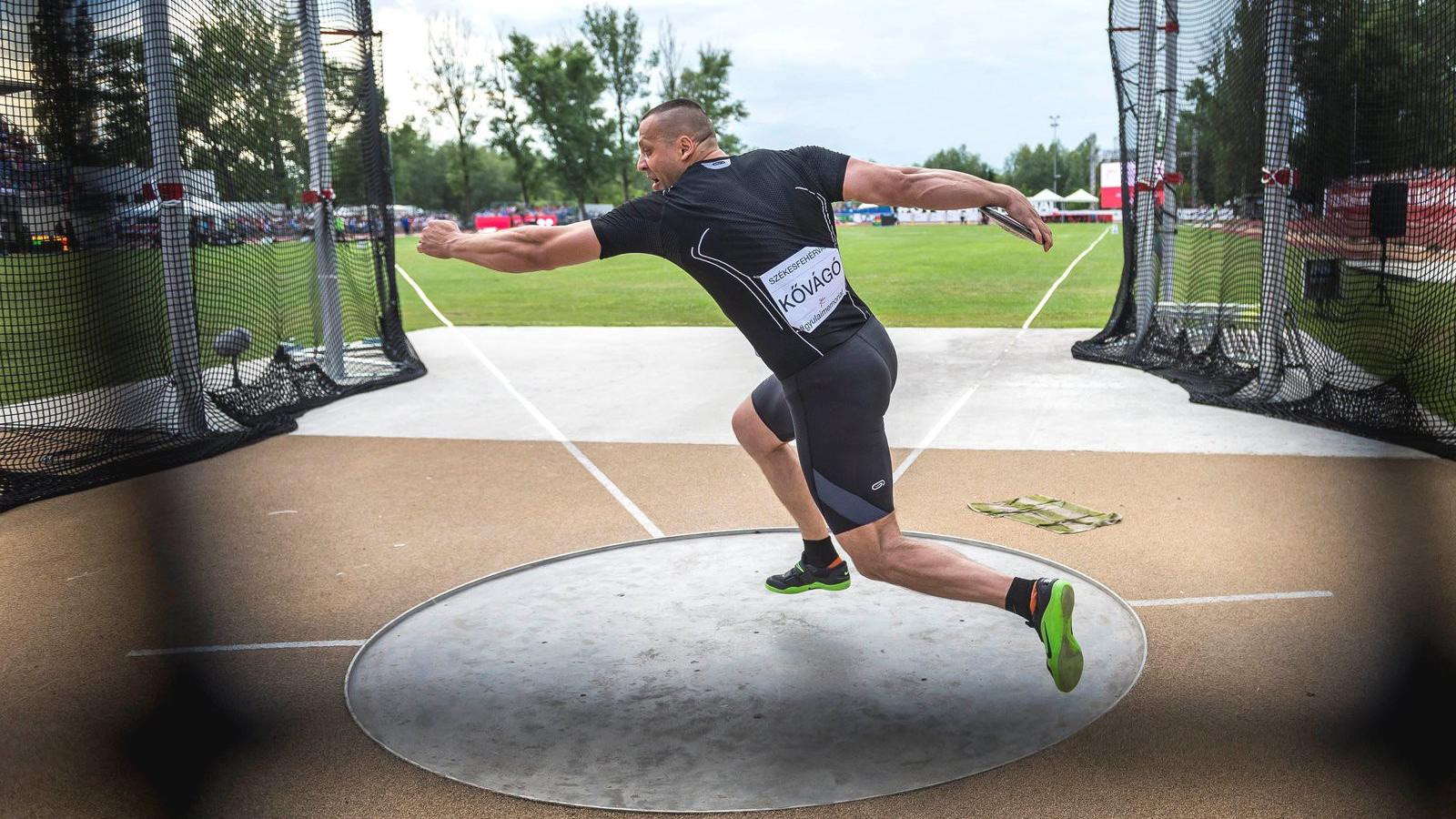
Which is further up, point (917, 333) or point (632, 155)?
point (632, 155)

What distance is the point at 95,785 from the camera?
3.07 meters

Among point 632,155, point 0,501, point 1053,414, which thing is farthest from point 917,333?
point 632,155

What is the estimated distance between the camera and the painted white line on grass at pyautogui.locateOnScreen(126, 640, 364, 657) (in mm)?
4078

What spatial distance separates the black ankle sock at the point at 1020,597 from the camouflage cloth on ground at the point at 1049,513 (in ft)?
6.14

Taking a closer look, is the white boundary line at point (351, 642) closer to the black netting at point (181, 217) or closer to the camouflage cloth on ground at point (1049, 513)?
the camouflage cloth on ground at point (1049, 513)

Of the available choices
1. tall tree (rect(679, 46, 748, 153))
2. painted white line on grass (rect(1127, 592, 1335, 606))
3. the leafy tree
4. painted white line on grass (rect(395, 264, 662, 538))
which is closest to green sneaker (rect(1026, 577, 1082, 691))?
painted white line on grass (rect(1127, 592, 1335, 606))

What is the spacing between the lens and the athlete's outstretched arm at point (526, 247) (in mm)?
3432

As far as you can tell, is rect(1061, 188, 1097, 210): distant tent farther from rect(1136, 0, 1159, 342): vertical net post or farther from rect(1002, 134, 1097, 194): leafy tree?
rect(1136, 0, 1159, 342): vertical net post

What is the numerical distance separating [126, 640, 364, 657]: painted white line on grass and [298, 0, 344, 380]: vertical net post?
21.4 ft

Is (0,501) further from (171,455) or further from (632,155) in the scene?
(632,155)

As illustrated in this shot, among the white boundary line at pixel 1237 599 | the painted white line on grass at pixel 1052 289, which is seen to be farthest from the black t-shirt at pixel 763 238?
the painted white line on grass at pixel 1052 289

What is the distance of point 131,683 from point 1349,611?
433 centimetres

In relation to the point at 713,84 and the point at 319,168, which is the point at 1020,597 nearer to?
the point at 319,168

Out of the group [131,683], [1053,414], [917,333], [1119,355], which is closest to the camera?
[131,683]
